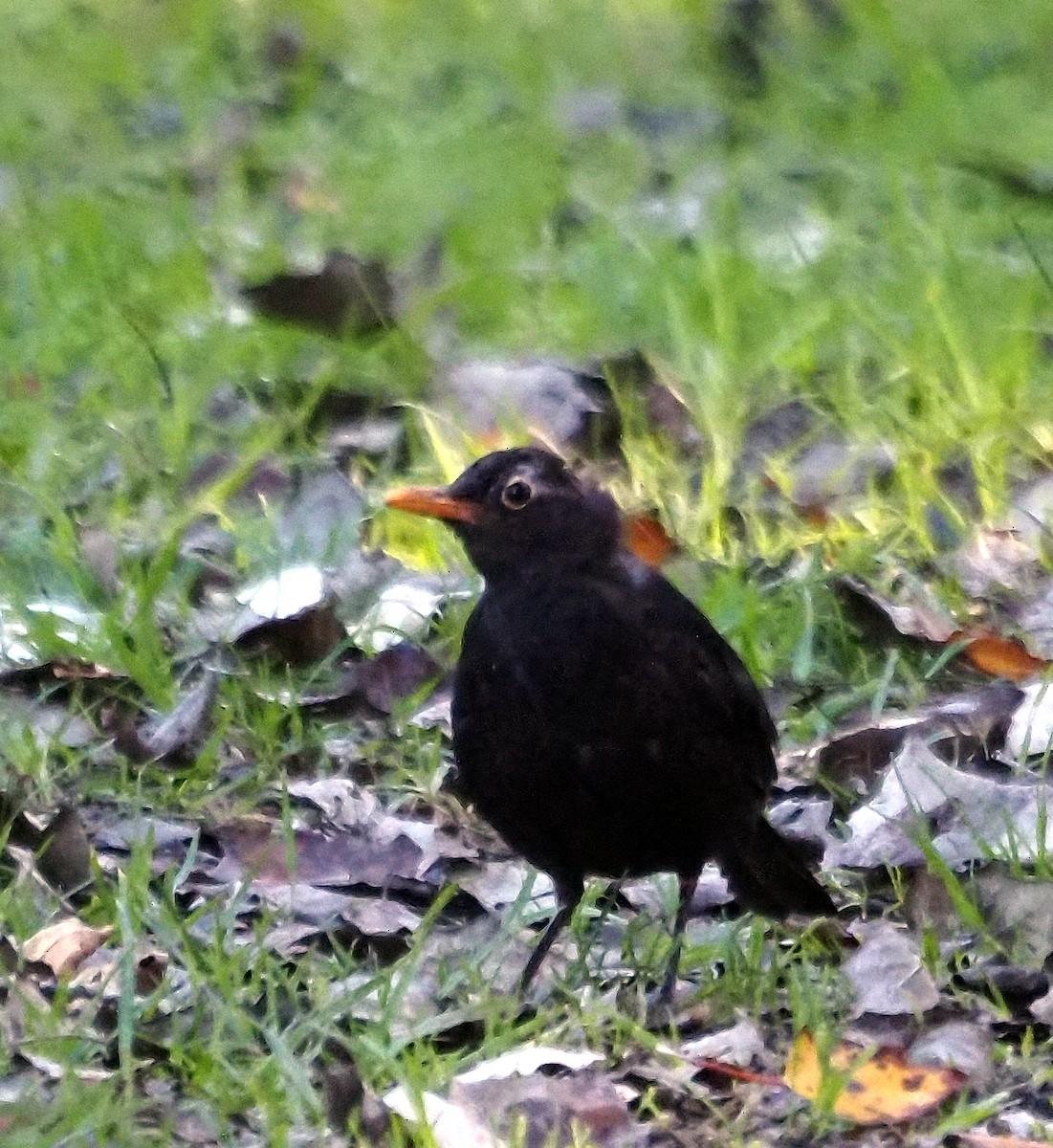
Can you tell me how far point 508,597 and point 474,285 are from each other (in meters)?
2.96

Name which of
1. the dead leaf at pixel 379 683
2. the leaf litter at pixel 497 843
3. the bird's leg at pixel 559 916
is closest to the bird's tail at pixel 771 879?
the leaf litter at pixel 497 843

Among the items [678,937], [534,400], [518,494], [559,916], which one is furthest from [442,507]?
[534,400]

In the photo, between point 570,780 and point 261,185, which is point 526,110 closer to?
point 261,185

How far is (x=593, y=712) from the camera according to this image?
3.64m

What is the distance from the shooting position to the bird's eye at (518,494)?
3.92m

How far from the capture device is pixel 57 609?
16.3 feet

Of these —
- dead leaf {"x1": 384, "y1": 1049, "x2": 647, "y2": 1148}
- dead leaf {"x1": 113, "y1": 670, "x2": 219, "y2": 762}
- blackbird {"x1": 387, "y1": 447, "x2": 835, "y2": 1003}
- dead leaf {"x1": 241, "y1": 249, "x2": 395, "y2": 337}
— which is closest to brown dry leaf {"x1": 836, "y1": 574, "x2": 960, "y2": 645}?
blackbird {"x1": 387, "y1": 447, "x2": 835, "y2": 1003}

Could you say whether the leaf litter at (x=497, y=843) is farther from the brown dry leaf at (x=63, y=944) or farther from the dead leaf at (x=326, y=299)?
the dead leaf at (x=326, y=299)

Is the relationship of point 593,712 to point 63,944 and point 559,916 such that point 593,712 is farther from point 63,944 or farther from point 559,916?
point 63,944

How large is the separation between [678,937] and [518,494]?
32.0 inches

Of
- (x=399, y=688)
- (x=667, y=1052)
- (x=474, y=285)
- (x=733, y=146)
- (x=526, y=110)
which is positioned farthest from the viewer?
(x=526, y=110)

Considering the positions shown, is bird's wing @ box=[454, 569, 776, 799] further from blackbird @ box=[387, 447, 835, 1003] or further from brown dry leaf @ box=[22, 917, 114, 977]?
brown dry leaf @ box=[22, 917, 114, 977]

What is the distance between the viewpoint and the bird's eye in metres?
3.92

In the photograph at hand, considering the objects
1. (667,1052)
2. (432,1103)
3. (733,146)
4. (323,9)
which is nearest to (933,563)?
(667,1052)
